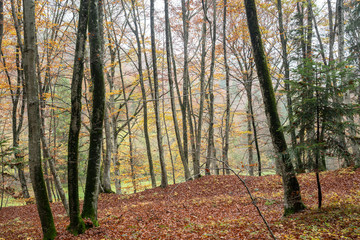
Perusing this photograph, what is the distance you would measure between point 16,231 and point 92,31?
20.4ft

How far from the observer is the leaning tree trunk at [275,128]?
5.33 metres

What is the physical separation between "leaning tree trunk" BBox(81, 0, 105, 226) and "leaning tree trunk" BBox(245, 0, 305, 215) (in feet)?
12.7

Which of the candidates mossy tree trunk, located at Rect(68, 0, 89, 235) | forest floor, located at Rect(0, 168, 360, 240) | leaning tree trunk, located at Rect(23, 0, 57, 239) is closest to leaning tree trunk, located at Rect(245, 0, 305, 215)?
forest floor, located at Rect(0, 168, 360, 240)

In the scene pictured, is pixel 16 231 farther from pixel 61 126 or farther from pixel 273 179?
pixel 61 126

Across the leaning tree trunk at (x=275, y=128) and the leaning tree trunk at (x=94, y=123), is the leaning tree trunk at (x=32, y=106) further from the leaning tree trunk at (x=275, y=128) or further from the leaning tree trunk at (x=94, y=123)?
the leaning tree trunk at (x=275, y=128)

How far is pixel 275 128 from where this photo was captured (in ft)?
17.8

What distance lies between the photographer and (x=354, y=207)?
17.2ft

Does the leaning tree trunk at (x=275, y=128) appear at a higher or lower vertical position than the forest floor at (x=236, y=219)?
higher

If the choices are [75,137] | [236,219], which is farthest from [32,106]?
[236,219]

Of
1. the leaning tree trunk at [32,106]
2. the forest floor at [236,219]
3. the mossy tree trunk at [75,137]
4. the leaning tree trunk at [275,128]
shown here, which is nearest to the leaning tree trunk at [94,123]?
the mossy tree trunk at [75,137]

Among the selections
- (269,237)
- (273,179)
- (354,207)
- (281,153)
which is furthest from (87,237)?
(273,179)

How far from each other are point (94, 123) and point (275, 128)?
4429 mm

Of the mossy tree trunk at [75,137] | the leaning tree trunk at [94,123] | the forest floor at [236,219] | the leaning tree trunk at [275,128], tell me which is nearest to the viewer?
the forest floor at [236,219]

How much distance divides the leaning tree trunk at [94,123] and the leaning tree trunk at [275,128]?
152 inches
